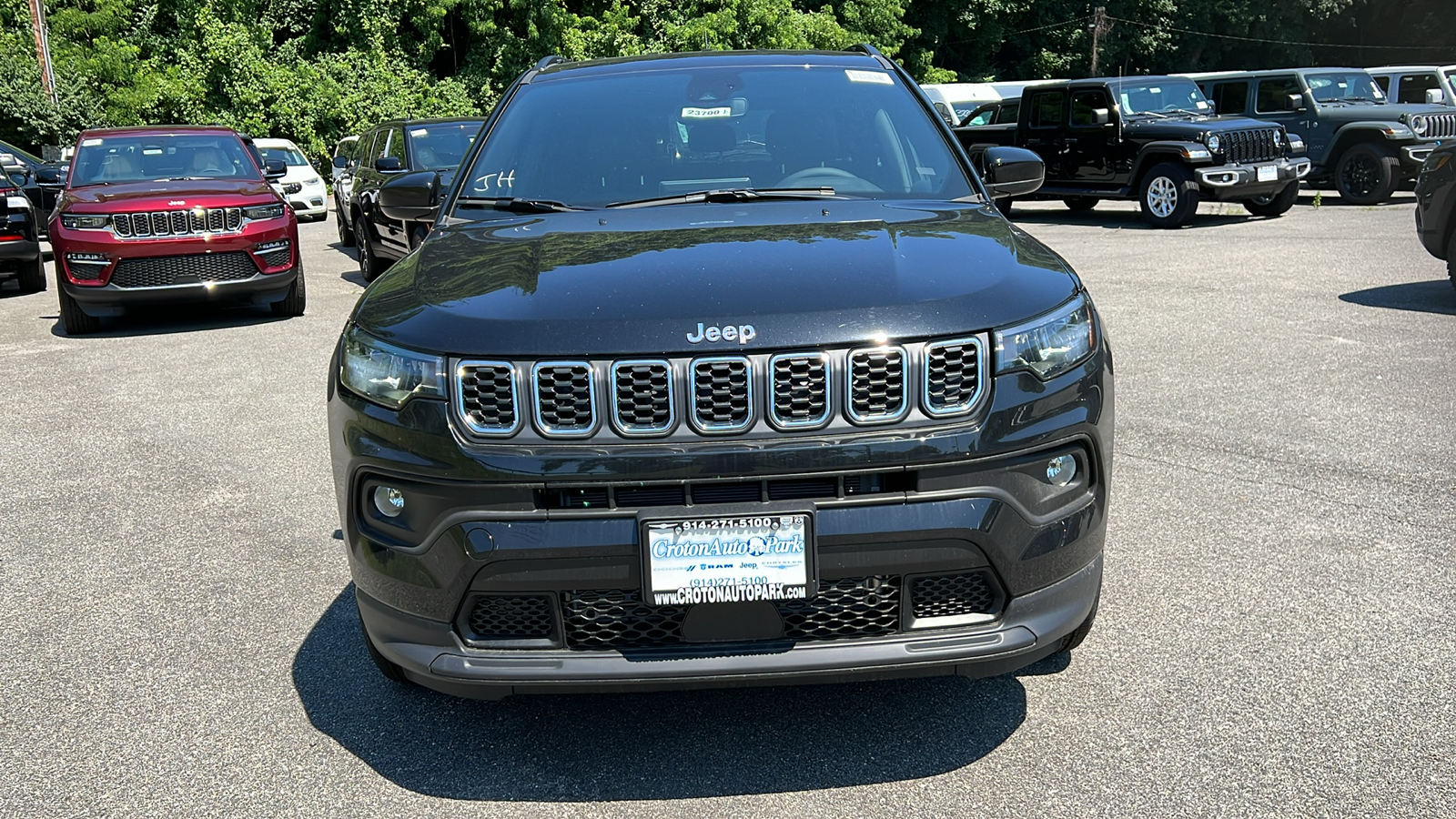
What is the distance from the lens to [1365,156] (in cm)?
1834

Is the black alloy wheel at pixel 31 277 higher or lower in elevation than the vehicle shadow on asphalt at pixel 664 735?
lower

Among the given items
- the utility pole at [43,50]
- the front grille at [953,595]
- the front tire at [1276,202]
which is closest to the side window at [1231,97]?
the front tire at [1276,202]

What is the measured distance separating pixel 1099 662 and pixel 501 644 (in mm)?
1721

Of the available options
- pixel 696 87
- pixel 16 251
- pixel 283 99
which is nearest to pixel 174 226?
pixel 16 251

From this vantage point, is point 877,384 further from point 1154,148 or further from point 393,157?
point 1154,148

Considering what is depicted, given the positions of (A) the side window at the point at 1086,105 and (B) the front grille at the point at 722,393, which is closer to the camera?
(B) the front grille at the point at 722,393

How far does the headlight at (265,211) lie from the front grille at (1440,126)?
15184 millimetres

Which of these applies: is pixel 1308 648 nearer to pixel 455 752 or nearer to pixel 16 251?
pixel 455 752

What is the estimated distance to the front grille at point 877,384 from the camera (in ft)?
8.92

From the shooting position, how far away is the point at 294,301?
11344mm

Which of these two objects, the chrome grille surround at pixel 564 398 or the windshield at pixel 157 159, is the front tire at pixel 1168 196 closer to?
the windshield at pixel 157 159

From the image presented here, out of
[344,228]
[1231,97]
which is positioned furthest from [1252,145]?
[344,228]

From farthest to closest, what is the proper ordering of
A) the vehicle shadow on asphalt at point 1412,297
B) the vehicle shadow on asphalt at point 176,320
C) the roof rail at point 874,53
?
the vehicle shadow on asphalt at point 176,320 → the vehicle shadow on asphalt at point 1412,297 → the roof rail at point 874,53

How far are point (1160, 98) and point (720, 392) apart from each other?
1665cm
